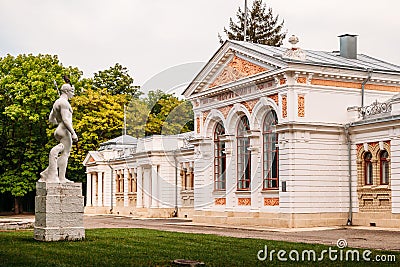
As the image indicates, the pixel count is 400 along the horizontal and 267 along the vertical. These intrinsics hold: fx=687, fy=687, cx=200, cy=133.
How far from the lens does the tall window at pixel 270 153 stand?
2966 cm

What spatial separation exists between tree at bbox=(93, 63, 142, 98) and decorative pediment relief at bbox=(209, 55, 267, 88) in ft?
123

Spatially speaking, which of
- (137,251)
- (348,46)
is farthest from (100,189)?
(137,251)

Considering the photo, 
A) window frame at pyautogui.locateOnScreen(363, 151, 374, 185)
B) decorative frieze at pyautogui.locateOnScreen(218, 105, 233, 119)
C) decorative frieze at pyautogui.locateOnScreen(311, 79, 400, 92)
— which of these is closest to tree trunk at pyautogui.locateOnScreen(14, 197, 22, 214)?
decorative frieze at pyautogui.locateOnScreen(218, 105, 233, 119)

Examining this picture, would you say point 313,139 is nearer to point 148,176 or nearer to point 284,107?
point 284,107

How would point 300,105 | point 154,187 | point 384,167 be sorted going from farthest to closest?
point 154,187, point 300,105, point 384,167

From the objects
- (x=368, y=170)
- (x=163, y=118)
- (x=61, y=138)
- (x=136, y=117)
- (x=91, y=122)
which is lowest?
(x=368, y=170)

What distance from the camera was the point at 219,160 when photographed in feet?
111

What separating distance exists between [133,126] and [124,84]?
12772 millimetres

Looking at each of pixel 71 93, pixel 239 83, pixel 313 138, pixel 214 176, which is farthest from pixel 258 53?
pixel 71 93

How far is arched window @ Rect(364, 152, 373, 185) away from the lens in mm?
28125

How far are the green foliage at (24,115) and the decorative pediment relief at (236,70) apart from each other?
69.6 feet

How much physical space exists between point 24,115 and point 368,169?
30.1 metres

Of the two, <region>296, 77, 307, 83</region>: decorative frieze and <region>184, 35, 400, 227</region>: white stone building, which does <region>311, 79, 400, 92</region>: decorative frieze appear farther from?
<region>296, 77, 307, 83</region>: decorative frieze

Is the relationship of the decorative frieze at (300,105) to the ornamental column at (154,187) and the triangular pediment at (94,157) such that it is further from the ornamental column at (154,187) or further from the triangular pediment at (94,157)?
the triangular pediment at (94,157)
